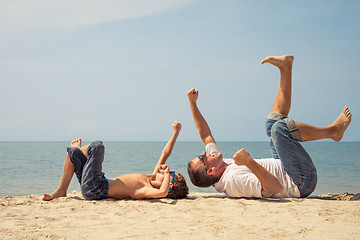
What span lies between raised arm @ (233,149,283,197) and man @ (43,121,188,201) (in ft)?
3.82

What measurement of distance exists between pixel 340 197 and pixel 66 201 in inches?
164

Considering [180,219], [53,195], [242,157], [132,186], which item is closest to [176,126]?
[132,186]

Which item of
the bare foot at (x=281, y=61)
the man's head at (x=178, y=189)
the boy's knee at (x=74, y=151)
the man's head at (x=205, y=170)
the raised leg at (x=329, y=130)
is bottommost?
Answer: the man's head at (x=178, y=189)

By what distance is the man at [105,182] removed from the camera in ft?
15.9

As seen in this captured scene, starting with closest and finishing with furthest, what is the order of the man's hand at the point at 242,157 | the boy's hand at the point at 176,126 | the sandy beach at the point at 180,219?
the sandy beach at the point at 180,219, the man's hand at the point at 242,157, the boy's hand at the point at 176,126

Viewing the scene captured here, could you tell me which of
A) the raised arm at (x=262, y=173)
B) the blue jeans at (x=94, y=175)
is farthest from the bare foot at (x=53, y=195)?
the raised arm at (x=262, y=173)

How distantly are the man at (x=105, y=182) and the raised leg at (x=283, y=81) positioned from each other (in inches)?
70.4

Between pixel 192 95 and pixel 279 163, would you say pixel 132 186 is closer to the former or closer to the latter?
pixel 192 95

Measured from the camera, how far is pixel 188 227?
335 cm

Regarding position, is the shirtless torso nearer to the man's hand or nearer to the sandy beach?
the sandy beach

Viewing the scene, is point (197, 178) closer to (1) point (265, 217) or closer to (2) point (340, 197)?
(1) point (265, 217)

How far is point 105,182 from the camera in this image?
496 cm

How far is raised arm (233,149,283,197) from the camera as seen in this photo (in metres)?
4.19

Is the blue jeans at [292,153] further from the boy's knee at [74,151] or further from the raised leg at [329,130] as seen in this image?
the boy's knee at [74,151]
